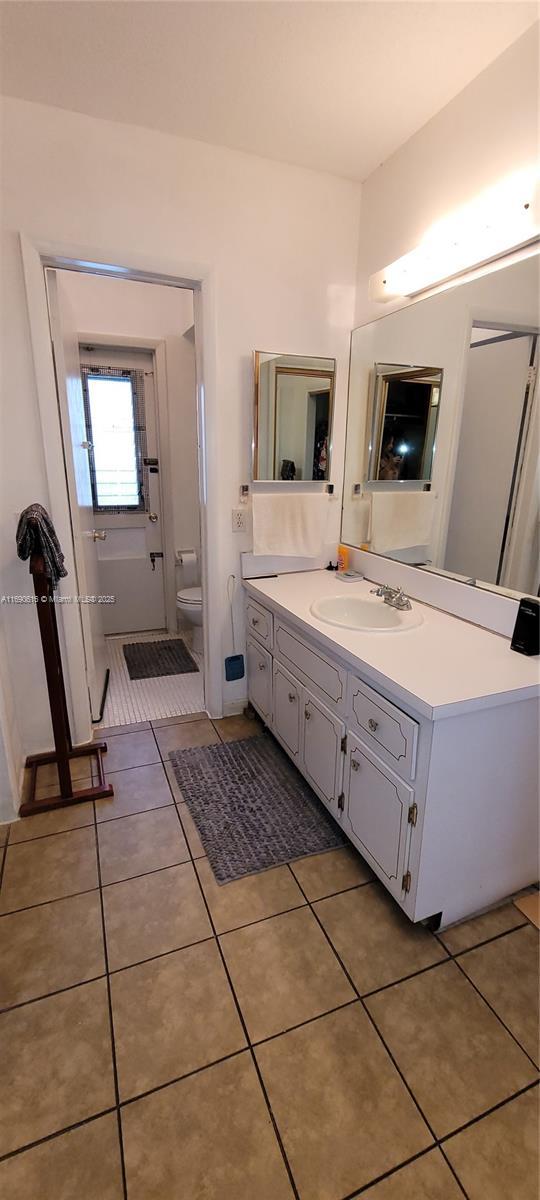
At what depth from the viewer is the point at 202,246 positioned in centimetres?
196

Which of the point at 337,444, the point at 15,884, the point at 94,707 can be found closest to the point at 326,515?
the point at 337,444

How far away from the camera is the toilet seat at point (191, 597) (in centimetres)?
324

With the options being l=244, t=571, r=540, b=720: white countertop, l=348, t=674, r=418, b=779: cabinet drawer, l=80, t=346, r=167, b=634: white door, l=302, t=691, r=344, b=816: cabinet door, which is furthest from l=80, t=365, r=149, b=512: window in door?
l=348, t=674, r=418, b=779: cabinet drawer

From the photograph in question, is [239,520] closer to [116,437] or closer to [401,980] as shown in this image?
[116,437]

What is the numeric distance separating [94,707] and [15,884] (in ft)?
3.40

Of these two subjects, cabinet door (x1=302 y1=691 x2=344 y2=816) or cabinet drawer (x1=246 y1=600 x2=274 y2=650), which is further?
cabinet drawer (x1=246 y1=600 x2=274 y2=650)

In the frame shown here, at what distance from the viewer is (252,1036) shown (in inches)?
47.3

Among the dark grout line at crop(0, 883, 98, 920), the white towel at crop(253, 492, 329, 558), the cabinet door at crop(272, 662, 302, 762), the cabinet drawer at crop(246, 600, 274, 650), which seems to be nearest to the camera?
the dark grout line at crop(0, 883, 98, 920)

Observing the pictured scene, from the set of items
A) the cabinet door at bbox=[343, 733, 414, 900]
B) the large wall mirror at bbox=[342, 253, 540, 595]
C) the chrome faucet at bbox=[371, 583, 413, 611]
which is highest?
the large wall mirror at bbox=[342, 253, 540, 595]

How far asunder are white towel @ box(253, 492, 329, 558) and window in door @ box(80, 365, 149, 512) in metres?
1.57

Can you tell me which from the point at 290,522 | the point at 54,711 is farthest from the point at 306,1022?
the point at 290,522

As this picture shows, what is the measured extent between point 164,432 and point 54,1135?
328 centimetres

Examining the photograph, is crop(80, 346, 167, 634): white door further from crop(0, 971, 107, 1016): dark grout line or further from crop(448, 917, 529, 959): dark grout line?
crop(448, 917, 529, 959): dark grout line

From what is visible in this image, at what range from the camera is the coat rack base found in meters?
1.94
